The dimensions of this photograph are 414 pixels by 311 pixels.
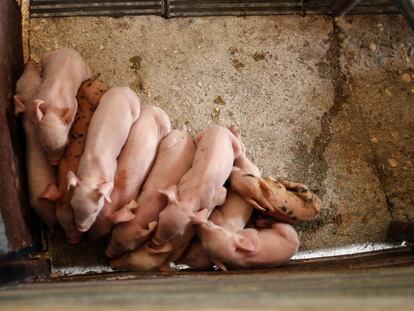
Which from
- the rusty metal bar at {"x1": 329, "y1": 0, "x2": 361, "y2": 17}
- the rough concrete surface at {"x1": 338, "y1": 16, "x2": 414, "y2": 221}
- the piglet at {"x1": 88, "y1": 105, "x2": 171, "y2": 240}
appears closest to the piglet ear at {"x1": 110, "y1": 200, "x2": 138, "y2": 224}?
the piglet at {"x1": 88, "y1": 105, "x2": 171, "y2": 240}

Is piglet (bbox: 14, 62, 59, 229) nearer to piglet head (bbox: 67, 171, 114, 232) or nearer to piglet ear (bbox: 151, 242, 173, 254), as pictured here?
piglet head (bbox: 67, 171, 114, 232)

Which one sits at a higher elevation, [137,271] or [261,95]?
[261,95]

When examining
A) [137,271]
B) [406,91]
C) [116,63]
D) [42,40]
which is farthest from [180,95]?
[406,91]

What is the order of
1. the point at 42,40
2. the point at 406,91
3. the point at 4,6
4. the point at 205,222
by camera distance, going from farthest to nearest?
1. the point at 406,91
2. the point at 42,40
3. the point at 4,6
4. the point at 205,222

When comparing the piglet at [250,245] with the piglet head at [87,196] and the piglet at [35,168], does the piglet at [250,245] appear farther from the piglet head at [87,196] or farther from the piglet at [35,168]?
the piglet at [35,168]

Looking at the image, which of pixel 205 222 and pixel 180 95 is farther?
pixel 180 95

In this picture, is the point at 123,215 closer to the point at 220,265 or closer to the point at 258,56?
the point at 220,265

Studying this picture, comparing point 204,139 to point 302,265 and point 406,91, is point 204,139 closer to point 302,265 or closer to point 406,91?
point 302,265

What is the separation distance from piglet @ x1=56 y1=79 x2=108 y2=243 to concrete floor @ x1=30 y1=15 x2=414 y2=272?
1.03 ft

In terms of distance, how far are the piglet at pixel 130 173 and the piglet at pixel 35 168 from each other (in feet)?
0.63

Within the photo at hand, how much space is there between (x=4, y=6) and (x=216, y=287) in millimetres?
1569

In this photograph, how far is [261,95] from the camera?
8.56 feet

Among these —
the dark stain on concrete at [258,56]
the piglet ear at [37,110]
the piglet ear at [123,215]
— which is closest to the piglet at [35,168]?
the piglet ear at [37,110]

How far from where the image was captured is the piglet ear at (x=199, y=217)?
1968 millimetres
